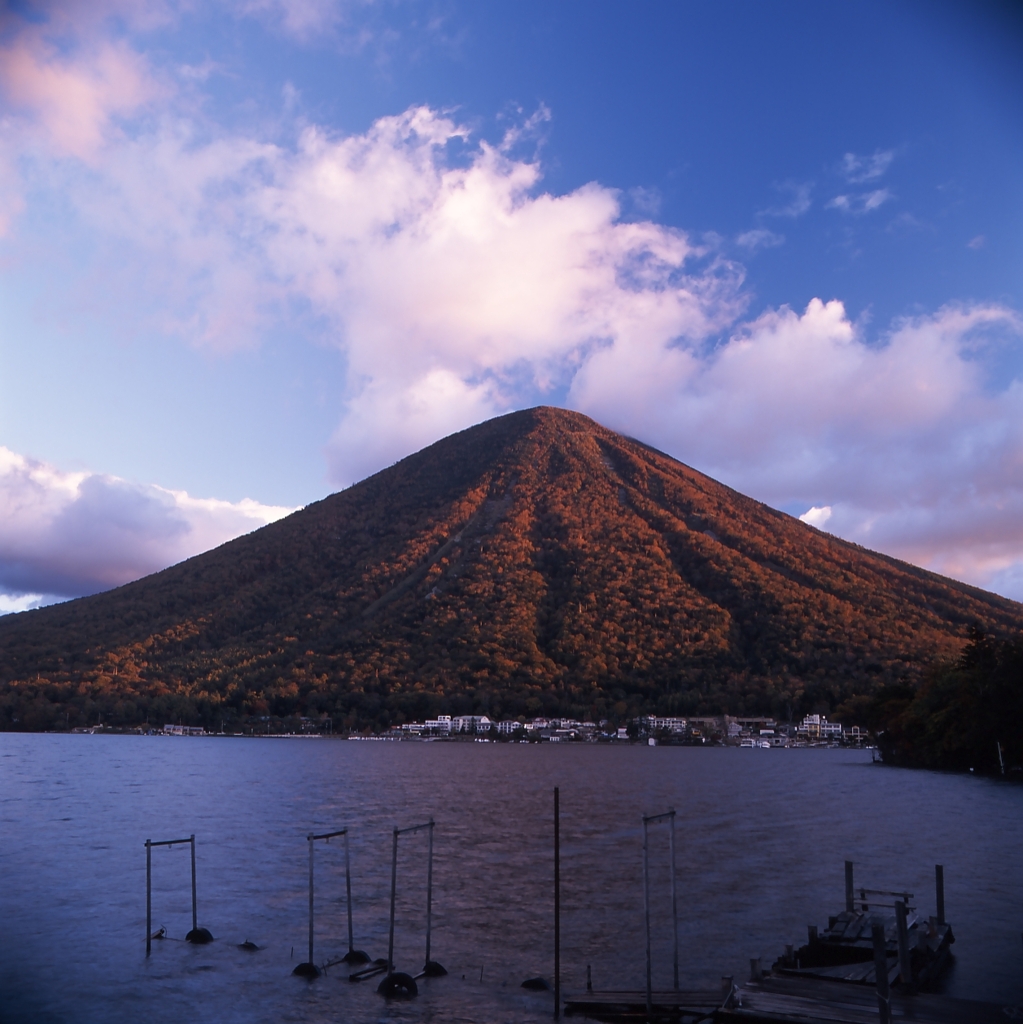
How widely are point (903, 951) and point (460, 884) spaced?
1529 centimetres

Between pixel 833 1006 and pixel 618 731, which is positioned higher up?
pixel 833 1006

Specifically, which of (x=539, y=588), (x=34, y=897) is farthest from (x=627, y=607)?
(x=34, y=897)

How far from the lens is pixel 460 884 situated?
28.6m

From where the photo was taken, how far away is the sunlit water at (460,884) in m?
18.0

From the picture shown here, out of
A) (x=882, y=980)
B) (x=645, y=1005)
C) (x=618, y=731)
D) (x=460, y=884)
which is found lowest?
(x=618, y=731)

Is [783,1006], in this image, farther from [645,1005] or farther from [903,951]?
[903,951]

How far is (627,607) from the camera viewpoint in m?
152

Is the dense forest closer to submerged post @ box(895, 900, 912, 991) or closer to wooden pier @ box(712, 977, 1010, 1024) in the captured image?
submerged post @ box(895, 900, 912, 991)

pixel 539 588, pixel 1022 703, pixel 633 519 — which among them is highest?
pixel 633 519

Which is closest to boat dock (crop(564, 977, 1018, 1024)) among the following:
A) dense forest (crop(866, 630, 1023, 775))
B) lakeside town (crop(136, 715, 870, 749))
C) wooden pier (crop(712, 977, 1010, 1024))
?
wooden pier (crop(712, 977, 1010, 1024))

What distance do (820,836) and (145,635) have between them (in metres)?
141

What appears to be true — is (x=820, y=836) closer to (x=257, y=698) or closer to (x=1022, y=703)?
(x=1022, y=703)

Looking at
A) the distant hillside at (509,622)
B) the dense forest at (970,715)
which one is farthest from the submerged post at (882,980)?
the distant hillside at (509,622)

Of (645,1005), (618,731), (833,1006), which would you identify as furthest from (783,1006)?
(618,731)
